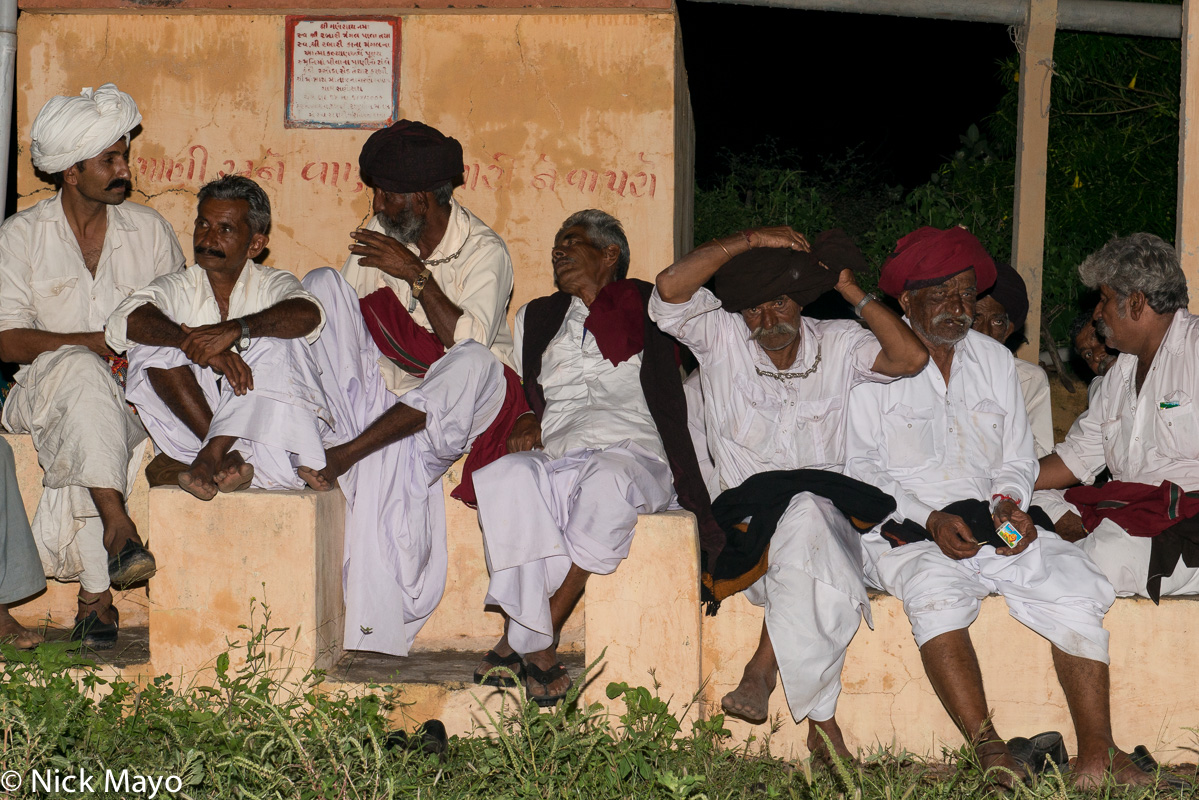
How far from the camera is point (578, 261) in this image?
195 inches

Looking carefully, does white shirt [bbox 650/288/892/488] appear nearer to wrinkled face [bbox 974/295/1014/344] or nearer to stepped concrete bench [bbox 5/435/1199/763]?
stepped concrete bench [bbox 5/435/1199/763]

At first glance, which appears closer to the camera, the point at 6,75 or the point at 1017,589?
the point at 1017,589

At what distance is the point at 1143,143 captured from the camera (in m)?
7.23

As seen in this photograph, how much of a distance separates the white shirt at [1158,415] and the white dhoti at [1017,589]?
630 millimetres

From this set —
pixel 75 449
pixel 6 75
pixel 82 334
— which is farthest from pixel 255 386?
pixel 6 75

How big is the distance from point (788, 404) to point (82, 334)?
2.89 m

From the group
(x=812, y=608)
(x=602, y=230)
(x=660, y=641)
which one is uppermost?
(x=602, y=230)

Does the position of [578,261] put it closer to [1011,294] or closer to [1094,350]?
[1011,294]

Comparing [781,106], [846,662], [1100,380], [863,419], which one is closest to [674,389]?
[863,419]

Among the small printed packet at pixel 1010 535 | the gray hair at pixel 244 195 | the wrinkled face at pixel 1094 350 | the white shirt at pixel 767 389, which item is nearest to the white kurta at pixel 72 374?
the gray hair at pixel 244 195

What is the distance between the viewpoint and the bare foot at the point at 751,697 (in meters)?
3.96

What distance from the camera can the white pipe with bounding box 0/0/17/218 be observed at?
17.7 ft

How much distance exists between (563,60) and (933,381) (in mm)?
2750

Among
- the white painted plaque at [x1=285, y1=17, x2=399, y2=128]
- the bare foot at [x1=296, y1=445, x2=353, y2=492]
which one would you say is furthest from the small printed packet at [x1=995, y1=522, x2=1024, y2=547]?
the white painted plaque at [x1=285, y1=17, x2=399, y2=128]
